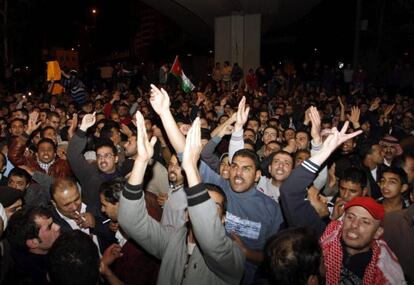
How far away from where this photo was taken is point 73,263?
254 cm

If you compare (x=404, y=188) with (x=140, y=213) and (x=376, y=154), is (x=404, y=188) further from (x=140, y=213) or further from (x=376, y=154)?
(x=140, y=213)

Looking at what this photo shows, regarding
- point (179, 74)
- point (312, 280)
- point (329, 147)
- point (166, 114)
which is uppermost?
point (179, 74)

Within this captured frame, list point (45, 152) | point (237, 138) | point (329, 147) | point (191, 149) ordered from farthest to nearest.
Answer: point (45, 152)
point (237, 138)
point (329, 147)
point (191, 149)

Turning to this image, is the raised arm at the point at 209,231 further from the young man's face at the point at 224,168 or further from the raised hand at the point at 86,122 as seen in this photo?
the raised hand at the point at 86,122

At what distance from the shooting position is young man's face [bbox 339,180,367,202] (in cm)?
431

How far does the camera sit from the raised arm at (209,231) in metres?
2.48

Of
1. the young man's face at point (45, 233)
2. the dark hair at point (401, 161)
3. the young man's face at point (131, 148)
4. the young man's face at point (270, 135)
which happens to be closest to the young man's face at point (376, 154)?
the dark hair at point (401, 161)

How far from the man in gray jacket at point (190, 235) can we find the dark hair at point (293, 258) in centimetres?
30

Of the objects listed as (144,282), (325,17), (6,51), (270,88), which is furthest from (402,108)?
(6,51)

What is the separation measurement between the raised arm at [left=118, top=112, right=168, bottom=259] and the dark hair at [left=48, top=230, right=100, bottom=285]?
292mm

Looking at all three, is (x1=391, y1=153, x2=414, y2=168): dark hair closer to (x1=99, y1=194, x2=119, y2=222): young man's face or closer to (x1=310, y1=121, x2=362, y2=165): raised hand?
(x1=310, y1=121, x2=362, y2=165): raised hand

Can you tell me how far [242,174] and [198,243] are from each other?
140 cm

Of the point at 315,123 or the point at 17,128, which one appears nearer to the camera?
the point at 315,123

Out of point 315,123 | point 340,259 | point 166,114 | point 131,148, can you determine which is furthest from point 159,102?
point 131,148
